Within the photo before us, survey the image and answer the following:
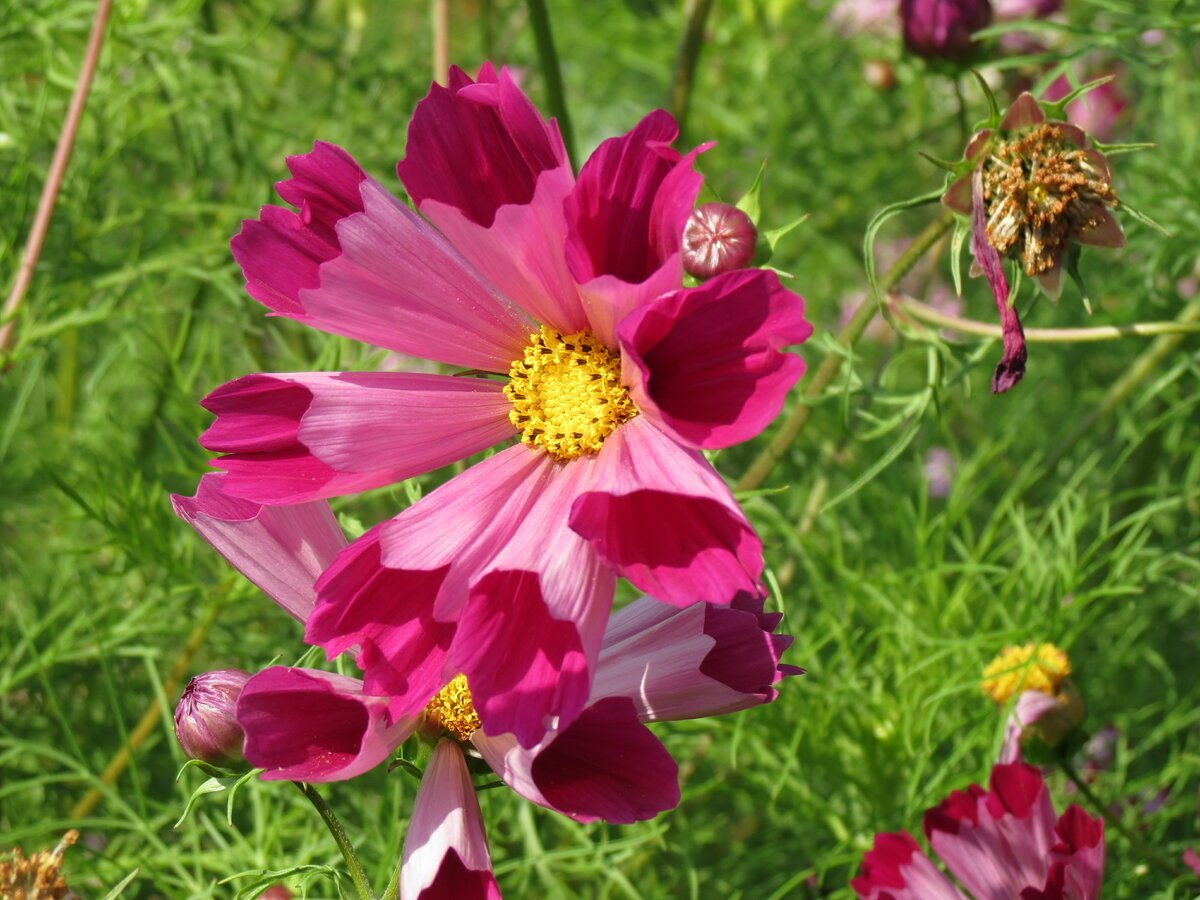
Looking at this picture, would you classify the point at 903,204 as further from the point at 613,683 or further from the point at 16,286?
the point at 16,286

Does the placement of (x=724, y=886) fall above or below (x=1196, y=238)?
below

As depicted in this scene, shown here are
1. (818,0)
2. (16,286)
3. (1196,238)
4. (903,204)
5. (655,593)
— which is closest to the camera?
(655,593)

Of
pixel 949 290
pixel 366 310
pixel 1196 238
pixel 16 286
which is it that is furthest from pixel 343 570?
pixel 949 290

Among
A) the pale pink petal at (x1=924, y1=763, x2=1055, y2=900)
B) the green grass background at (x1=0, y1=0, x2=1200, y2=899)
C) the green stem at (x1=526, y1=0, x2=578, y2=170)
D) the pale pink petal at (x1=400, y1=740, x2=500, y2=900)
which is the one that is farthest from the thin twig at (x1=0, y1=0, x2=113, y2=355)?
the pale pink petal at (x1=924, y1=763, x2=1055, y2=900)

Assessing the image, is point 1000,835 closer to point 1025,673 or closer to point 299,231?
point 1025,673

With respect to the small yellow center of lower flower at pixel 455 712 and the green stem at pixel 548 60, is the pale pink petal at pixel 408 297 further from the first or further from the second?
the green stem at pixel 548 60

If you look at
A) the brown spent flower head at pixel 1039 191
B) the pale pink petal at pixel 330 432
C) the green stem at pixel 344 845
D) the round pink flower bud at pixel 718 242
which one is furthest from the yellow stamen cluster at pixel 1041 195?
the green stem at pixel 344 845
